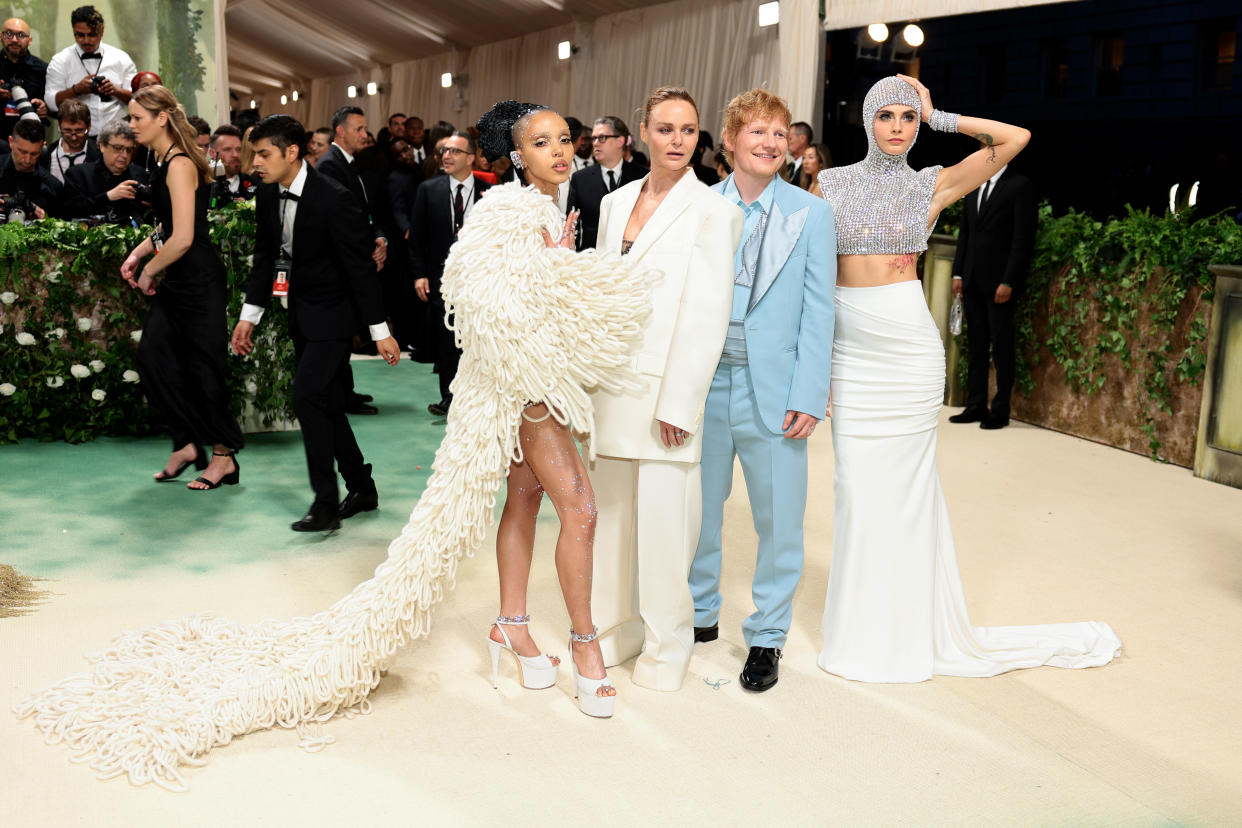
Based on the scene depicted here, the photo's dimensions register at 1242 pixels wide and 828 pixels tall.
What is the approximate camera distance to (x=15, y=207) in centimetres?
675

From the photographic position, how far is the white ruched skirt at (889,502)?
345 cm

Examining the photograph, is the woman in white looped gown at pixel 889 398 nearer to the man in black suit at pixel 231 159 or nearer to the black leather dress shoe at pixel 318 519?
the black leather dress shoe at pixel 318 519

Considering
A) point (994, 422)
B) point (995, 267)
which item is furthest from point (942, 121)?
point (994, 422)

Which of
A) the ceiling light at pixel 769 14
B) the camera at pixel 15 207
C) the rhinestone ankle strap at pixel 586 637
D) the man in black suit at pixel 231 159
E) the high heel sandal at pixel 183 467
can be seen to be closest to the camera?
the rhinestone ankle strap at pixel 586 637

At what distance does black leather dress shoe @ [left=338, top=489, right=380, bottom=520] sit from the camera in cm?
511

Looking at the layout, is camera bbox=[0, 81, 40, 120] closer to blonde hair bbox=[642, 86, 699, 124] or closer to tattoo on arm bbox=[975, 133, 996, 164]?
blonde hair bbox=[642, 86, 699, 124]

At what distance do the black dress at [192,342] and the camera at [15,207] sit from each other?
1.73 metres

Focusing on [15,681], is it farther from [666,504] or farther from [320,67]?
[320,67]

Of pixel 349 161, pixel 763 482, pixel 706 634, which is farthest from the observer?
pixel 349 161

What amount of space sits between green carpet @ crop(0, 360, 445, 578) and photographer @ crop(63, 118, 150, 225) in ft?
4.36

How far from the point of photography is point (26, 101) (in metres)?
7.96

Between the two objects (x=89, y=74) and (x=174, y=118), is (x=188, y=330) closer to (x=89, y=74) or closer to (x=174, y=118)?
(x=174, y=118)

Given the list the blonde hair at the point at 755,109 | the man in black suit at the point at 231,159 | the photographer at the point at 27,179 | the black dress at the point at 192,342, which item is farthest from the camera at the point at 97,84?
the blonde hair at the point at 755,109

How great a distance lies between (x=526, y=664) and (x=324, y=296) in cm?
209
